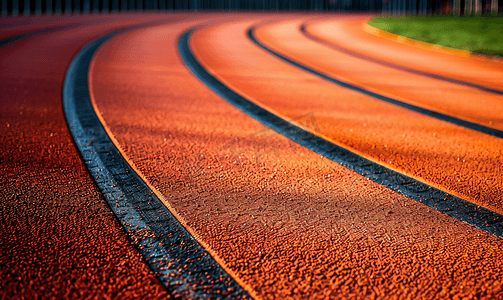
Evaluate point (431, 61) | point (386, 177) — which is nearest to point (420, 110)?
point (386, 177)

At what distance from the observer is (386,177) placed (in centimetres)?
261

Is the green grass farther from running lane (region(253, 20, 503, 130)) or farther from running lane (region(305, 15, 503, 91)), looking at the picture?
running lane (region(253, 20, 503, 130))

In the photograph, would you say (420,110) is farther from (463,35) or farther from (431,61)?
(463,35)

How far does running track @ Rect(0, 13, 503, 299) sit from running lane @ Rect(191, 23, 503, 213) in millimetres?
22

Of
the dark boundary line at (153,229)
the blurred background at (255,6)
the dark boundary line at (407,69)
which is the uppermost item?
the blurred background at (255,6)

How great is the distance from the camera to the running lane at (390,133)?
8.54ft

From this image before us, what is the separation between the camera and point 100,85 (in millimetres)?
5012

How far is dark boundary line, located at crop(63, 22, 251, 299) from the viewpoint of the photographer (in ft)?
5.24

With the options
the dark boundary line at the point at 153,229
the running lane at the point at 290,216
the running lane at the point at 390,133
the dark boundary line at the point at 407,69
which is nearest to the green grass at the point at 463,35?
the dark boundary line at the point at 407,69

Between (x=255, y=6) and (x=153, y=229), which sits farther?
(x=255, y=6)

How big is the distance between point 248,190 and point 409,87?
12.6ft

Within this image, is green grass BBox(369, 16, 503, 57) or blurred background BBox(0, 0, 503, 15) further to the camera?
blurred background BBox(0, 0, 503, 15)

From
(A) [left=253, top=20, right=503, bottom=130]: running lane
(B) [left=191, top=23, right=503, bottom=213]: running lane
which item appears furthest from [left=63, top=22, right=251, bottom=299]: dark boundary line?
(A) [left=253, top=20, right=503, bottom=130]: running lane

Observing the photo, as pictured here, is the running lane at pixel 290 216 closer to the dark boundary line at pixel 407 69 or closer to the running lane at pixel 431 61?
the dark boundary line at pixel 407 69
